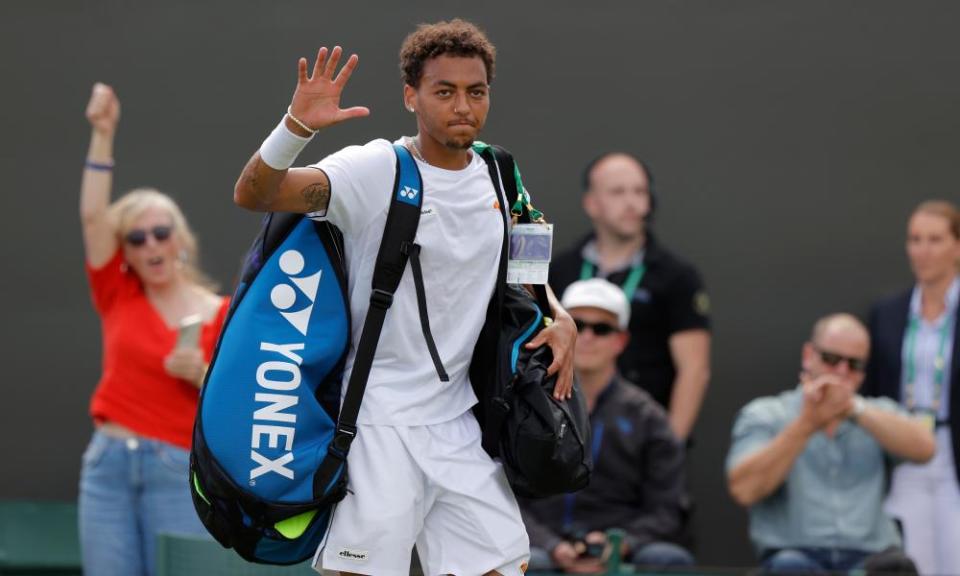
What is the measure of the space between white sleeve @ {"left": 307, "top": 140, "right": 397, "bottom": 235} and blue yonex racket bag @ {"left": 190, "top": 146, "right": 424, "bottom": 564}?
4 centimetres

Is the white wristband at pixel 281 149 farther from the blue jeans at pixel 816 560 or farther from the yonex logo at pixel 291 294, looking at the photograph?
the blue jeans at pixel 816 560

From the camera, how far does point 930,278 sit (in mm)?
7164

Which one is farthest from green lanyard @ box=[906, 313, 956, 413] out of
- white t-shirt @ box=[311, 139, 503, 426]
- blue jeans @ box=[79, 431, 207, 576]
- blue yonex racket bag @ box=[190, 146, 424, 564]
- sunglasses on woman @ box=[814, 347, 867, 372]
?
blue yonex racket bag @ box=[190, 146, 424, 564]

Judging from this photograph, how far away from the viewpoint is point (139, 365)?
6477 mm

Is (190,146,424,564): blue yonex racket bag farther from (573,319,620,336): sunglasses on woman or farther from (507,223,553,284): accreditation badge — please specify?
(573,319,620,336): sunglasses on woman

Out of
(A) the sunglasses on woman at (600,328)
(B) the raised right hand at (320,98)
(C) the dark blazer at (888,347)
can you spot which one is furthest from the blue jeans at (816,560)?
(B) the raised right hand at (320,98)

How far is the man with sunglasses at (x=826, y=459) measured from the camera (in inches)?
257

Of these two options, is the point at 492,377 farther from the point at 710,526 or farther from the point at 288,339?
the point at 710,526

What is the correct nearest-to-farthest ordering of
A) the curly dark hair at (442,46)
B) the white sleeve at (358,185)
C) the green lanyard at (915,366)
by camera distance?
the white sleeve at (358,185), the curly dark hair at (442,46), the green lanyard at (915,366)

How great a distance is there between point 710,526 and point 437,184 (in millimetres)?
4059

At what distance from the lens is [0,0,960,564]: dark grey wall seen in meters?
7.77

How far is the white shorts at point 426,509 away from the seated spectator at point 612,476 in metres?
2.06

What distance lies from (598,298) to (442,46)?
2.71 metres

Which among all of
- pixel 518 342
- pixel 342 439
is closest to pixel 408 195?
pixel 518 342
